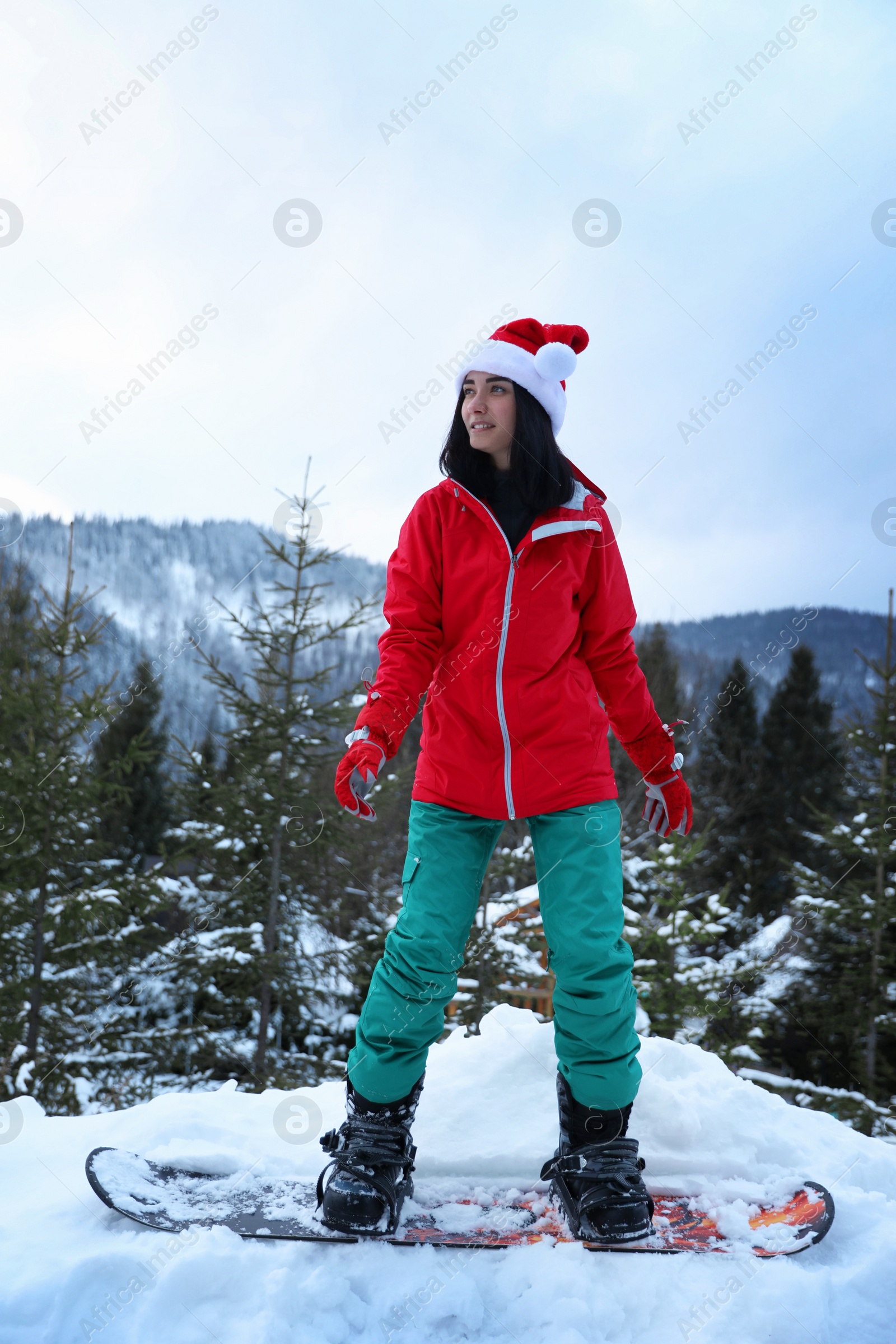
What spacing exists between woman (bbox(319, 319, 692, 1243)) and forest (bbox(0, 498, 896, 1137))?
4384 millimetres

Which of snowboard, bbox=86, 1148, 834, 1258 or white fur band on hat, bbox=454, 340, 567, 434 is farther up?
white fur band on hat, bbox=454, 340, 567, 434

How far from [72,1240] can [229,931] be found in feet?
25.1

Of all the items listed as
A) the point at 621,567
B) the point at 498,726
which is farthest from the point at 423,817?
the point at 621,567

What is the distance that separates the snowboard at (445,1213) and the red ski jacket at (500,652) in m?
0.94

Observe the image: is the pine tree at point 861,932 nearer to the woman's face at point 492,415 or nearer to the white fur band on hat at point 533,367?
the white fur band on hat at point 533,367

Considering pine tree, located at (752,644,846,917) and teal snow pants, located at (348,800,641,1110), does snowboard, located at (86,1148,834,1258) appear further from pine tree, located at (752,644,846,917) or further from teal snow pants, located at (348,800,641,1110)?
pine tree, located at (752,644,846,917)

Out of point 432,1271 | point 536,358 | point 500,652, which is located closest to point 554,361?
point 536,358

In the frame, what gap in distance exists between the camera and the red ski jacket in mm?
2061

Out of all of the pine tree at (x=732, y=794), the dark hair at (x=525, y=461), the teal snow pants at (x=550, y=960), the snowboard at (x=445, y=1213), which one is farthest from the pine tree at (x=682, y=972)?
the pine tree at (x=732, y=794)

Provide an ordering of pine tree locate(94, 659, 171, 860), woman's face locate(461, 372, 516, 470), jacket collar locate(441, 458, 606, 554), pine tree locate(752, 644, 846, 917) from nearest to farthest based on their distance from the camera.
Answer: jacket collar locate(441, 458, 606, 554) → woman's face locate(461, 372, 516, 470) → pine tree locate(94, 659, 171, 860) → pine tree locate(752, 644, 846, 917)

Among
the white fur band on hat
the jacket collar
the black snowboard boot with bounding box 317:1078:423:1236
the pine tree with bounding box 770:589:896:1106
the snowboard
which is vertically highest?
the white fur band on hat

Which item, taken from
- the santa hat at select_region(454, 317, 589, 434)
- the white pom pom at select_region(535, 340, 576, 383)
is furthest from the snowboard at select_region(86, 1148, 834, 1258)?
the white pom pom at select_region(535, 340, 576, 383)

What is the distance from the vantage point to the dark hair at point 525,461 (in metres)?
2.23

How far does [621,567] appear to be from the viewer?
2.36m
